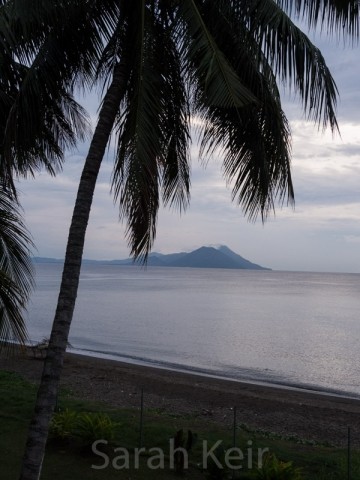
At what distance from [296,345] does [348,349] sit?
345cm

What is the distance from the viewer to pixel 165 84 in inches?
258

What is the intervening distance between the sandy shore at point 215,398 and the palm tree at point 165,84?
9421mm

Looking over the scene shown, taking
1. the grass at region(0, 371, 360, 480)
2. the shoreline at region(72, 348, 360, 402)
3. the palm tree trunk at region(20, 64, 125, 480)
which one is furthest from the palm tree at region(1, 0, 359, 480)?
the shoreline at region(72, 348, 360, 402)

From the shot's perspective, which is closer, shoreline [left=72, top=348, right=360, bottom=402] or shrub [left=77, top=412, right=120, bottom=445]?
shrub [left=77, top=412, right=120, bottom=445]

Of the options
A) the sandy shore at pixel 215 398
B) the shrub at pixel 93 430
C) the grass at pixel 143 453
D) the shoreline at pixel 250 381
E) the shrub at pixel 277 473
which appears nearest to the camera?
the shrub at pixel 277 473

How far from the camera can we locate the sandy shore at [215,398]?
15.4m

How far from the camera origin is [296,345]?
38594 mm

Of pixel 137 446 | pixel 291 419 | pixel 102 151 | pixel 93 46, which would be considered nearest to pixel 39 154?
pixel 93 46

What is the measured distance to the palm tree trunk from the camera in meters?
5.45

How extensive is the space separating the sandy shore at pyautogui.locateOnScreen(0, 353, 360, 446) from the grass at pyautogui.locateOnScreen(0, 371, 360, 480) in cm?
248

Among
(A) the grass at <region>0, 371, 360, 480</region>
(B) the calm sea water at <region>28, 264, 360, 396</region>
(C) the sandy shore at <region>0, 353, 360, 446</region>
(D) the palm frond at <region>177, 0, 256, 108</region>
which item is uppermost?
(D) the palm frond at <region>177, 0, 256, 108</region>

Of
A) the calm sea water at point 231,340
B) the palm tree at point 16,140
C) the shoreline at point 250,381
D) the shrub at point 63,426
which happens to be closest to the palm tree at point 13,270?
the palm tree at point 16,140

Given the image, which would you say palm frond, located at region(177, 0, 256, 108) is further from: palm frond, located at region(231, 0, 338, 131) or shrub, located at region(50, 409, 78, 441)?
shrub, located at region(50, 409, 78, 441)

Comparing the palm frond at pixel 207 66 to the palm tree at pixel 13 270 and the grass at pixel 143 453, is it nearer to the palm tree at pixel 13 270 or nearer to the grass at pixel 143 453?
the palm tree at pixel 13 270
